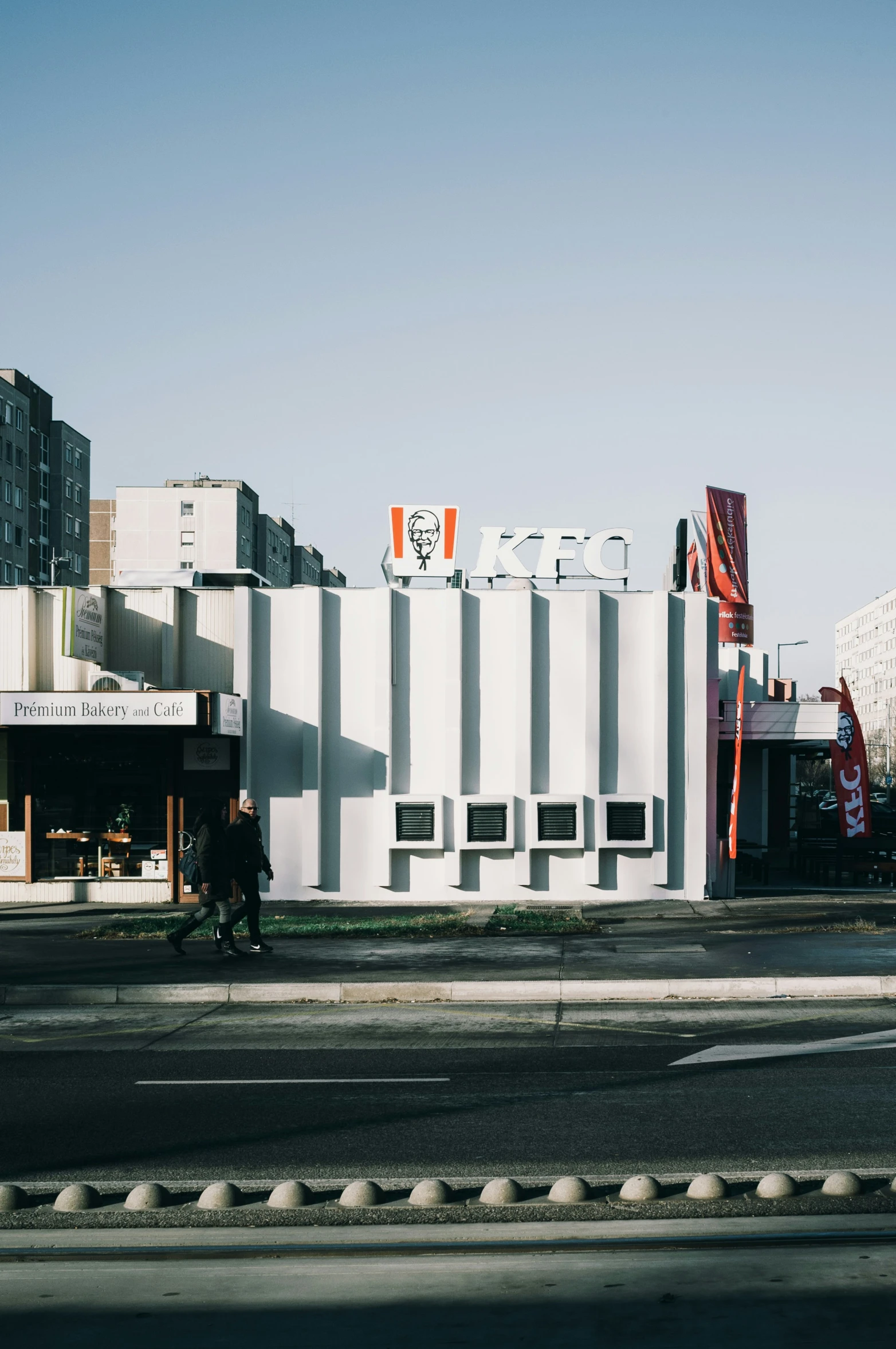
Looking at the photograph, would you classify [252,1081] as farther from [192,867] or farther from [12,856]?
[12,856]

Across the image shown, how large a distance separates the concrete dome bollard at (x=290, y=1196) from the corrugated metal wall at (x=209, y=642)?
52.5 ft

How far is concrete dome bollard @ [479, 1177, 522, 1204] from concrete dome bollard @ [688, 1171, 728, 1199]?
A: 0.88 m

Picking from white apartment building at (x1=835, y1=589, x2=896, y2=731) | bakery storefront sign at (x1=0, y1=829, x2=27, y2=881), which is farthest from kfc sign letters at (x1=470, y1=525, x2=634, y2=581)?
white apartment building at (x1=835, y1=589, x2=896, y2=731)

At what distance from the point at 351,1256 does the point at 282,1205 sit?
79 centimetres

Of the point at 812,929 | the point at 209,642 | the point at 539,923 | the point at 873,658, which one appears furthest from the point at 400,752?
the point at 873,658

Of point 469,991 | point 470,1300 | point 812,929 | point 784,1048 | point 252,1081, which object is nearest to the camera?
point 470,1300

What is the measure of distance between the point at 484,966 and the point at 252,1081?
5.16 meters

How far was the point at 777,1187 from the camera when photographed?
6391mm

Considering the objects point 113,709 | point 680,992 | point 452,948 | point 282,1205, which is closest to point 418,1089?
point 282,1205

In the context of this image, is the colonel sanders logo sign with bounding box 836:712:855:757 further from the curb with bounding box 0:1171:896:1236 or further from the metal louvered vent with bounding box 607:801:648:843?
the curb with bounding box 0:1171:896:1236

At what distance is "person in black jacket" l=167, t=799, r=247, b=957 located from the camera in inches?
602

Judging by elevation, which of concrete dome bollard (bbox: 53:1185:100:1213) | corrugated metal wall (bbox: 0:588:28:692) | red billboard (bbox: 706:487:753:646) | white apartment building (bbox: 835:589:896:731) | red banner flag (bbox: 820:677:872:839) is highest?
white apartment building (bbox: 835:589:896:731)

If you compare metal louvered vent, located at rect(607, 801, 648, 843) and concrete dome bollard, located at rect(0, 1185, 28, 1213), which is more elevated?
metal louvered vent, located at rect(607, 801, 648, 843)

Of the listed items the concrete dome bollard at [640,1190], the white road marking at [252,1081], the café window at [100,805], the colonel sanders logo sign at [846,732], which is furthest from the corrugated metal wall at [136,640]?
the concrete dome bollard at [640,1190]
